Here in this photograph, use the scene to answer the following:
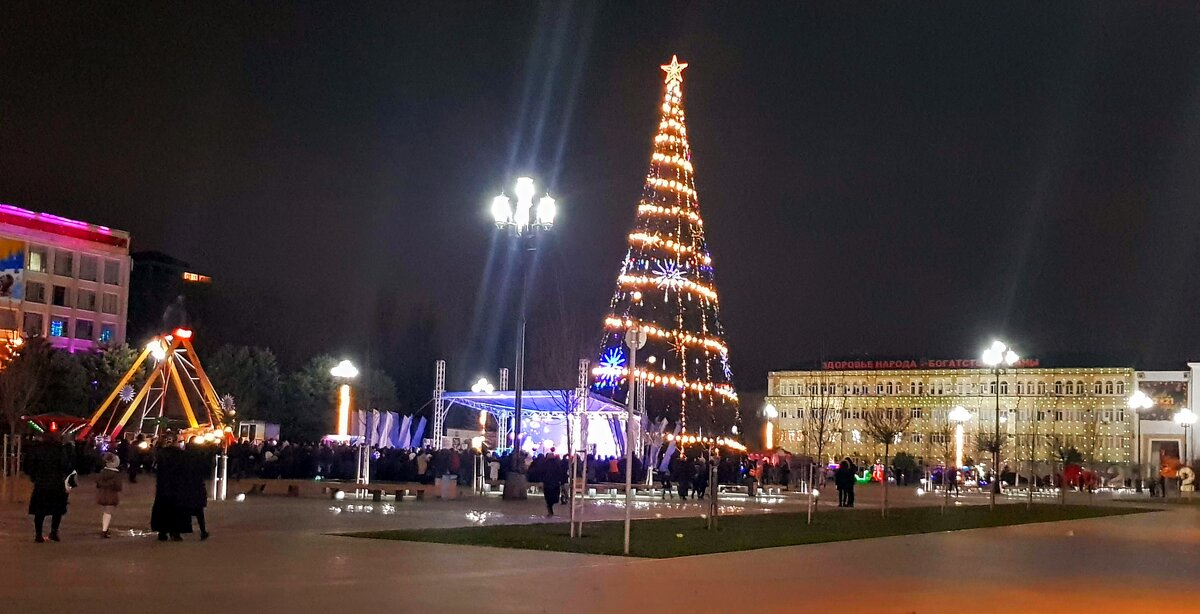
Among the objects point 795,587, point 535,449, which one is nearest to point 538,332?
point 535,449

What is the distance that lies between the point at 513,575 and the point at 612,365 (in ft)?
131

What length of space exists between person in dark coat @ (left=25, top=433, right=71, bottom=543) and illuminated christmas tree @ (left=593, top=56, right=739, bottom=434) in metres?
34.6

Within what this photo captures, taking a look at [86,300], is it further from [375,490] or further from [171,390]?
[375,490]

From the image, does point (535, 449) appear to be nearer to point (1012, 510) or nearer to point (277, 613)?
point (1012, 510)

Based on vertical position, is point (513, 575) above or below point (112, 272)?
below

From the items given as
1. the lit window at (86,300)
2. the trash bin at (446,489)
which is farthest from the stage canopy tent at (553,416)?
the lit window at (86,300)

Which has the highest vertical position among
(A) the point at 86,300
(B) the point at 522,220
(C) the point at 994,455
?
(A) the point at 86,300

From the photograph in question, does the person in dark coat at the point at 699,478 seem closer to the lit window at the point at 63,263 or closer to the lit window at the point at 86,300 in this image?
the lit window at the point at 86,300

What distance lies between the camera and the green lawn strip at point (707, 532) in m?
18.3

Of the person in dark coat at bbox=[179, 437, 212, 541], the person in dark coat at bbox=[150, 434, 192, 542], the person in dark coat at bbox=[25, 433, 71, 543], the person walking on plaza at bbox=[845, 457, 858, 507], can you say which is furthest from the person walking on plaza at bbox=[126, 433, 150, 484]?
the person walking on plaza at bbox=[845, 457, 858, 507]

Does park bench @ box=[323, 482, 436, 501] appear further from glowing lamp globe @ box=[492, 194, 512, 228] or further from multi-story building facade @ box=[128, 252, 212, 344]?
multi-story building facade @ box=[128, 252, 212, 344]

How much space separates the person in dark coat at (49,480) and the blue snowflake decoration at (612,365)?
37.0m

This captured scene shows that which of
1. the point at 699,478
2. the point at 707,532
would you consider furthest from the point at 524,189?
the point at 699,478

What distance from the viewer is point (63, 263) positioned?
89.7 m
